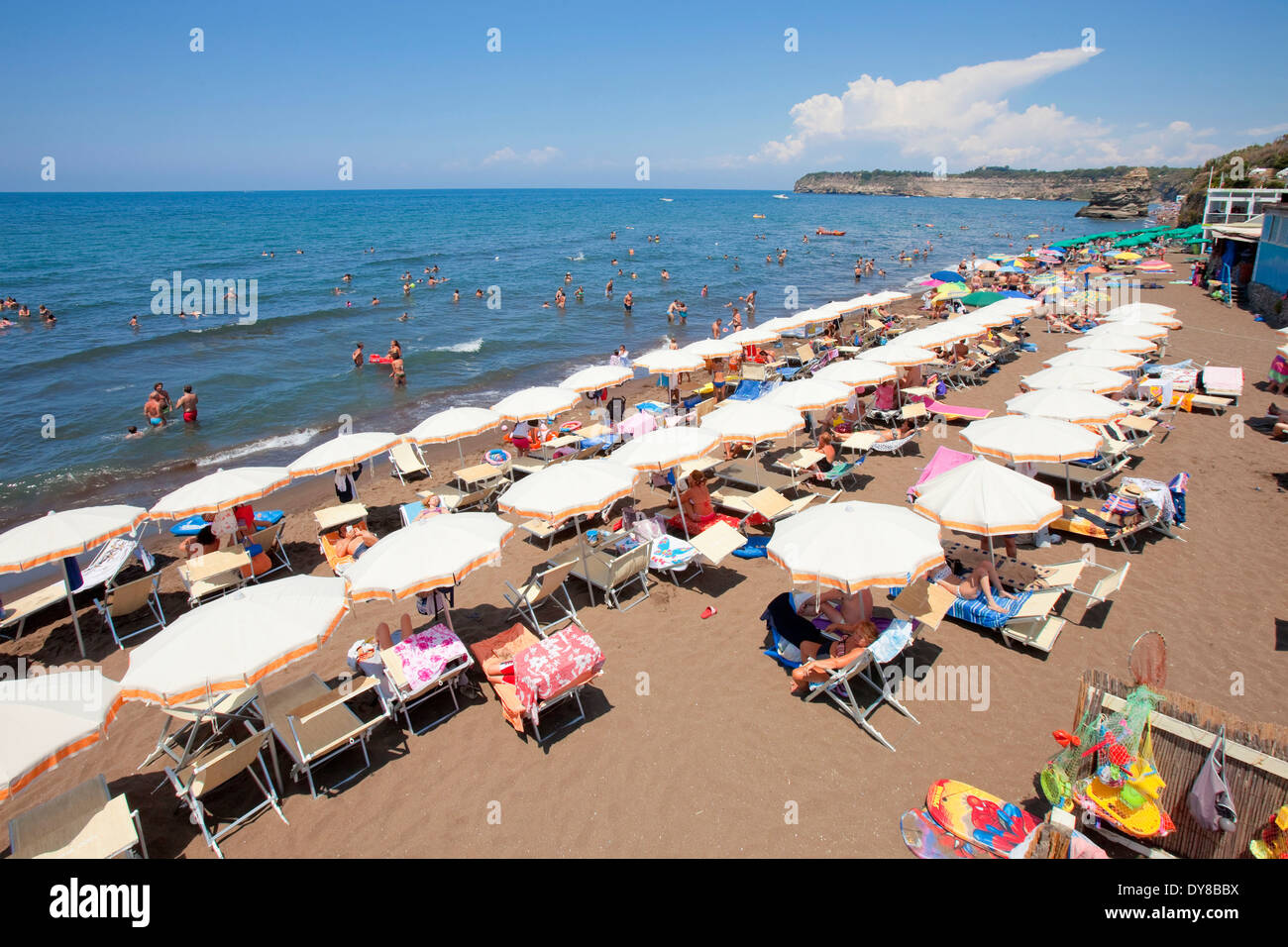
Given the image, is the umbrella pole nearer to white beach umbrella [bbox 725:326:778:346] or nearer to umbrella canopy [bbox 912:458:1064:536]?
umbrella canopy [bbox 912:458:1064:536]

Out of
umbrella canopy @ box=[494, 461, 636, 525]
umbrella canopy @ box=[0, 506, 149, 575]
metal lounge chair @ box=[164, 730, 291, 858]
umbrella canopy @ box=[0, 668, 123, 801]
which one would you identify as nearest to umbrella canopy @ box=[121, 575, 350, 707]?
umbrella canopy @ box=[0, 668, 123, 801]

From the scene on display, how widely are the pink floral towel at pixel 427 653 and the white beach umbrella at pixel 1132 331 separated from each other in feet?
50.7

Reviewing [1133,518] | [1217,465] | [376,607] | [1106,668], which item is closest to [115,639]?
[376,607]

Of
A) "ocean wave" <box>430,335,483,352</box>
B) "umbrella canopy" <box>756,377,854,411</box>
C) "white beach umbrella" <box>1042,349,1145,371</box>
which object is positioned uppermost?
"white beach umbrella" <box>1042,349,1145,371</box>

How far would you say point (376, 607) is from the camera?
28.8ft

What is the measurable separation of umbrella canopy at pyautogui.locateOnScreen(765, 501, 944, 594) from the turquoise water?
14204 millimetres

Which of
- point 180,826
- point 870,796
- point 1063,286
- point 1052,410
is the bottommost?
point 180,826

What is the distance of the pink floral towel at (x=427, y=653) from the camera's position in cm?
626

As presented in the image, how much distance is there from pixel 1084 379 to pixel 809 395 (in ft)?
15.8

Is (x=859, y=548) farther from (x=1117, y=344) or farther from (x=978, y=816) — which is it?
(x=1117, y=344)

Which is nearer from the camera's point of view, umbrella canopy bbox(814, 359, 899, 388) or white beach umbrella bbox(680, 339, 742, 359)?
umbrella canopy bbox(814, 359, 899, 388)

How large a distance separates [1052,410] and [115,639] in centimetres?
1387

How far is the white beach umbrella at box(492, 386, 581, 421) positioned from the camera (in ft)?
37.2
